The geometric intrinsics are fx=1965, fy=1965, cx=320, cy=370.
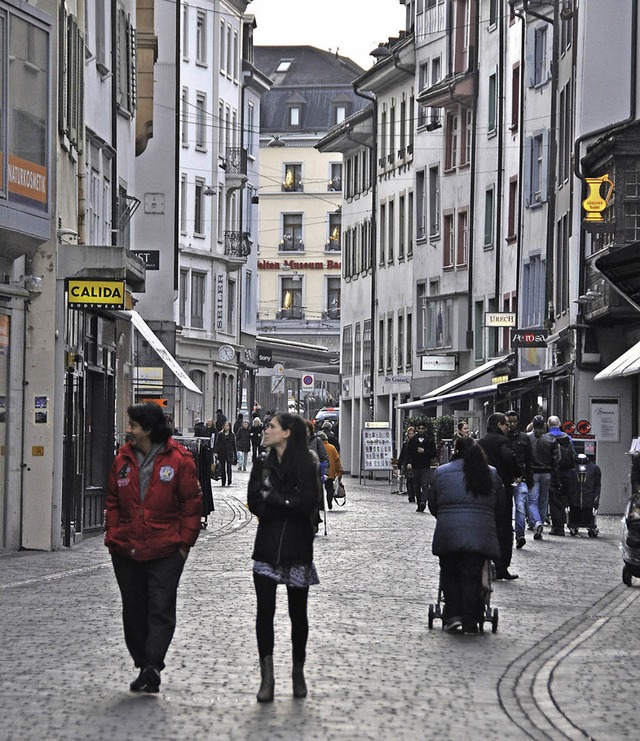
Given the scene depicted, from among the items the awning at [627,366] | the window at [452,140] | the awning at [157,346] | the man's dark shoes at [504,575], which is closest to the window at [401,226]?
the window at [452,140]

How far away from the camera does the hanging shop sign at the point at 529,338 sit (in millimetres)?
41694

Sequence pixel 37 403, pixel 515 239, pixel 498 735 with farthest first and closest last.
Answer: pixel 515 239 < pixel 37 403 < pixel 498 735

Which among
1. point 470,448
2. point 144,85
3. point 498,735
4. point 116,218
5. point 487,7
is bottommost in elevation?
point 498,735

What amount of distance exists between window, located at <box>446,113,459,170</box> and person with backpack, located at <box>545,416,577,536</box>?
32.6 meters

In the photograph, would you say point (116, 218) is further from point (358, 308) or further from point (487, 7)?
point (358, 308)

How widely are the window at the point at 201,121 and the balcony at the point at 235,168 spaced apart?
192cm

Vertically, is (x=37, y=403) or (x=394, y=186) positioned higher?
(x=394, y=186)

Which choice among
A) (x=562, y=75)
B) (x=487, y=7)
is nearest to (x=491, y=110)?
(x=487, y=7)

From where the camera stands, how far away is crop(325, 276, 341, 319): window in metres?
115

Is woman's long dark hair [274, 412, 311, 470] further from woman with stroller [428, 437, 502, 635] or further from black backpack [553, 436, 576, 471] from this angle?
black backpack [553, 436, 576, 471]

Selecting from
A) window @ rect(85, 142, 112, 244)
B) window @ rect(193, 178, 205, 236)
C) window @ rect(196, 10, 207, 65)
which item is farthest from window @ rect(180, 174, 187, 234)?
window @ rect(85, 142, 112, 244)

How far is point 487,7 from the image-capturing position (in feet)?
190

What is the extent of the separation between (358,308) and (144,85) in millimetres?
37848

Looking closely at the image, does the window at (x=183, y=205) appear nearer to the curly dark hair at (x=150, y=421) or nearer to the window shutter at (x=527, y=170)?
the window shutter at (x=527, y=170)
